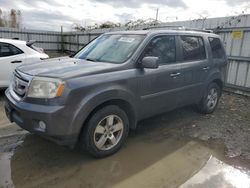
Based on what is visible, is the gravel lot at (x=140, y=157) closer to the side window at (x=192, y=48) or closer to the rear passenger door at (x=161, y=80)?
the rear passenger door at (x=161, y=80)

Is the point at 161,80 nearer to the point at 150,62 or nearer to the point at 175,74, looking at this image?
the point at 175,74

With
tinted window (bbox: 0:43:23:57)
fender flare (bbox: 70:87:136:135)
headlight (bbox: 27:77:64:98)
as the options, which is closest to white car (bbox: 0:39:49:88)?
tinted window (bbox: 0:43:23:57)

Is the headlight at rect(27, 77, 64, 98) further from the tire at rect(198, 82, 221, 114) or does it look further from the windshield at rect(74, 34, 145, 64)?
the tire at rect(198, 82, 221, 114)

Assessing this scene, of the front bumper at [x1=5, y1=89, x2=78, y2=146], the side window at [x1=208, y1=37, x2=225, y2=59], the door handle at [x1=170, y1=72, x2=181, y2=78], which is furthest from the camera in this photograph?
the side window at [x1=208, y1=37, x2=225, y2=59]

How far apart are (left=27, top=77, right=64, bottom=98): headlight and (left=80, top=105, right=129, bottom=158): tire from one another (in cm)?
61

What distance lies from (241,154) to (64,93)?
2.91m

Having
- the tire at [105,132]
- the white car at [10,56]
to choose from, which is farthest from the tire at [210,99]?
the white car at [10,56]

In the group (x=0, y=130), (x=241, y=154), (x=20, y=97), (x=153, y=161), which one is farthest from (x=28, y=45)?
(x=241, y=154)

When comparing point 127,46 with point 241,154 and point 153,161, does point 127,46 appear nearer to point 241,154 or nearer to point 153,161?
point 153,161

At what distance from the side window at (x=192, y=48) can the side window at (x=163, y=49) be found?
0.31 meters

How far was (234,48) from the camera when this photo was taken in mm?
6902

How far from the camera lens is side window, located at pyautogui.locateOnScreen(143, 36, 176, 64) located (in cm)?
392

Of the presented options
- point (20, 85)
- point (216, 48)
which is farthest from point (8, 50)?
point (216, 48)

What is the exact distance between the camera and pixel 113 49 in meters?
3.97
